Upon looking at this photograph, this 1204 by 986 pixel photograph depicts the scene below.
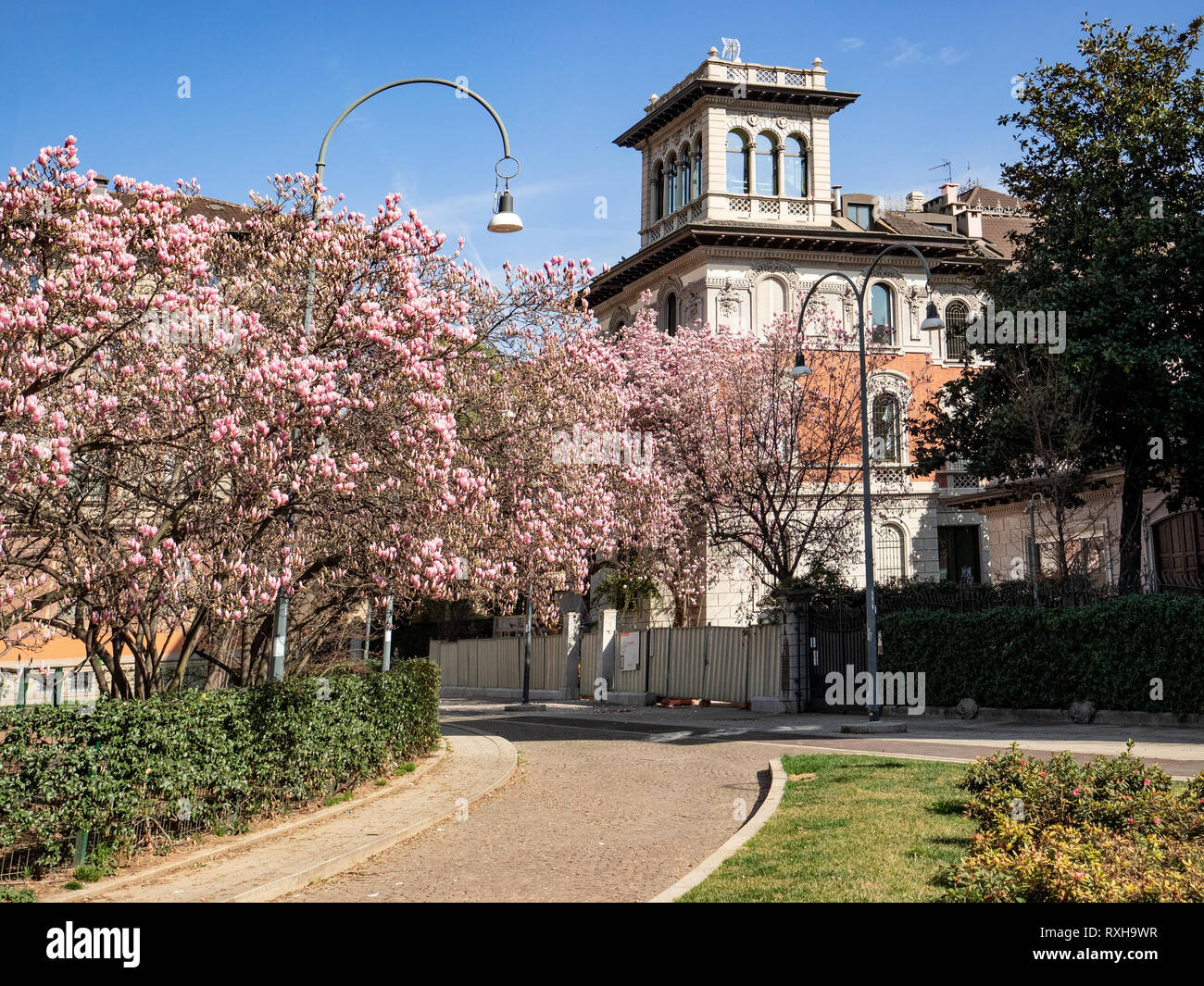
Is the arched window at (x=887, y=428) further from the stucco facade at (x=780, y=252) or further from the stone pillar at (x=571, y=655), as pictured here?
the stone pillar at (x=571, y=655)

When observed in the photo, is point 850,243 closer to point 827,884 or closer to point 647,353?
point 647,353

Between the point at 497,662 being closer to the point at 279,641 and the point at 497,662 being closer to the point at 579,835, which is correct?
the point at 279,641

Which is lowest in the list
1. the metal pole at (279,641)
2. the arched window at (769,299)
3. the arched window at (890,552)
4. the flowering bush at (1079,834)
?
the flowering bush at (1079,834)

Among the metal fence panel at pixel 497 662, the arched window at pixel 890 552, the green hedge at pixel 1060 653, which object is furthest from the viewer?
the arched window at pixel 890 552

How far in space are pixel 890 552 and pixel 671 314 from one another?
12662 mm

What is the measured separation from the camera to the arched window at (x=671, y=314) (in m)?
41.3

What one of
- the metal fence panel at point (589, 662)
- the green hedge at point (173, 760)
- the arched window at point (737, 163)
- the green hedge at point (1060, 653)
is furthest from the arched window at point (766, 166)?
the green hedge at point (173, 760)

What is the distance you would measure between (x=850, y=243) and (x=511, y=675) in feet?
69.9

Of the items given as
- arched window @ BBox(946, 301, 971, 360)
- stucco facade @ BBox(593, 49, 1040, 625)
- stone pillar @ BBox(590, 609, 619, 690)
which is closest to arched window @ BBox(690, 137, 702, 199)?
stucco facade @ BBox(593, 49, 1040, 625)

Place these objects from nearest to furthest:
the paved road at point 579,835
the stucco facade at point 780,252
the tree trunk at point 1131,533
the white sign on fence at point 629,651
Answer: the paved road at point 579,835 → the tree trunk at point 1131,533 → the white sign on fence at point 629,651 → the stucco facade at point 780,252

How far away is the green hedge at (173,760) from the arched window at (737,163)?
31.2 m

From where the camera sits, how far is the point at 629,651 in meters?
33.9

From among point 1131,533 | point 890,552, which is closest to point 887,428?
point 890,552

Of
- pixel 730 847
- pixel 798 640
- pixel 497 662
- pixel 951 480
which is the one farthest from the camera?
pixel 497 662
